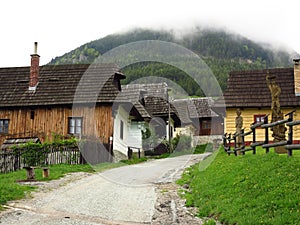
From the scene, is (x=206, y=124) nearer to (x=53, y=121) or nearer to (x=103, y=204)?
(x=53, y=121)

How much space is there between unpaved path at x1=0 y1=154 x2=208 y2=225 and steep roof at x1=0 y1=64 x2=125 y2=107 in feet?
40.5

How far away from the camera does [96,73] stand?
96.6 ft

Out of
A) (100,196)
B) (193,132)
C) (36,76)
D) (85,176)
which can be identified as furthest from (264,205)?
(193,132)

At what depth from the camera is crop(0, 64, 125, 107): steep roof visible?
27578 millimetres

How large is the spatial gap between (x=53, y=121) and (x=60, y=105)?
1.13 meters

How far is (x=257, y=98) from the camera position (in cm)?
2934

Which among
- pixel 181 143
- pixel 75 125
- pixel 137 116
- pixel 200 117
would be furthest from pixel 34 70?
pixel 200 117

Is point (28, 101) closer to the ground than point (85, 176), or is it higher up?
higher up

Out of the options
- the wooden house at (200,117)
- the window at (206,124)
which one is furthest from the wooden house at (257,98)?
the window at (206,124)

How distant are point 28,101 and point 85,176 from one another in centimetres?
1244

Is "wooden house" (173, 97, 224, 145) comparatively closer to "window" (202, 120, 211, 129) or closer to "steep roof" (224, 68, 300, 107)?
"window" (202, 120, 211, 129)

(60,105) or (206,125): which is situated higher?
(60,105)

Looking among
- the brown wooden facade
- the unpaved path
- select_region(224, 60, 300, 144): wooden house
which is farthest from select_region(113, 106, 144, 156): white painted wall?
the unpaved path

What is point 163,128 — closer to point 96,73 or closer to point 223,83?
point 96,73
